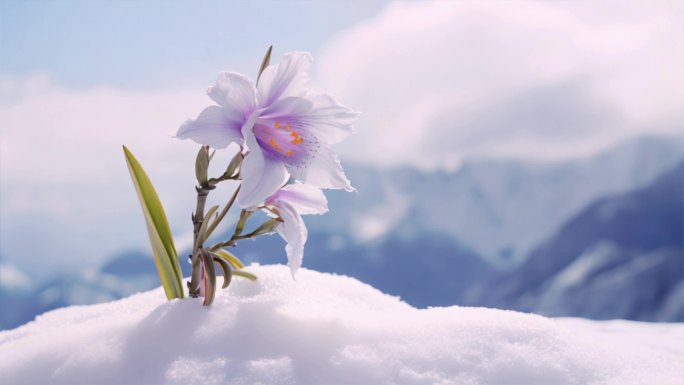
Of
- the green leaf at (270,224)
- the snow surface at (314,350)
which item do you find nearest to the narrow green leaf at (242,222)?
the green leaf at (270,224)

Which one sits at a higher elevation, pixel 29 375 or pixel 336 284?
pixel 336 284

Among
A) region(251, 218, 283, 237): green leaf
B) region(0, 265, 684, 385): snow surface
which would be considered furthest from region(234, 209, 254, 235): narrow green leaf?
region(0, 265, 684, 385): snow surface

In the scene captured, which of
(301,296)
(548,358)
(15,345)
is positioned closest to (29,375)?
(15,345)

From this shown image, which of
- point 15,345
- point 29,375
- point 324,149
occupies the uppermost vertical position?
point 324,149

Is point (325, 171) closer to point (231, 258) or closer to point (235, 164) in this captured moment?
point (235, 164)

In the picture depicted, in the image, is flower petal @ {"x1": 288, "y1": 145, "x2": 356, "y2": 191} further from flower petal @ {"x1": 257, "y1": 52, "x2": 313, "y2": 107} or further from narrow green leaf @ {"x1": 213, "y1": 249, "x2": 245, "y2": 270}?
narrow green leaf @ {"x1": 213, "y1": 249, "x2": 245, "y2": 270}

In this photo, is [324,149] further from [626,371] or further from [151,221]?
[626,371]
